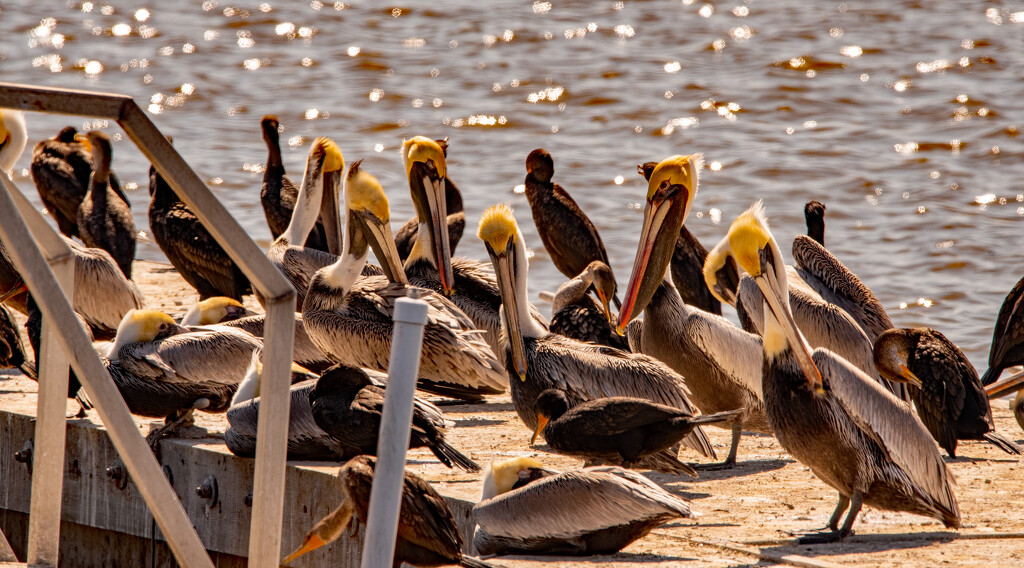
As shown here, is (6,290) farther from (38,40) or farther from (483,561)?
(38,40)

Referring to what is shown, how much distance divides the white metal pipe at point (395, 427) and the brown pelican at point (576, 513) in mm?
1228

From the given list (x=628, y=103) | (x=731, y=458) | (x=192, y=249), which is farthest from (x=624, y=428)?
(x=628, y=103)

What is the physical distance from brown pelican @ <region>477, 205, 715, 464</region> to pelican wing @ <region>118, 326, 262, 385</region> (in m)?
1.05

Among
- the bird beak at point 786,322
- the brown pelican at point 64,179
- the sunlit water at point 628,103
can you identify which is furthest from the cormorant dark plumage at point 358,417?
the sunlit water at point 628,103

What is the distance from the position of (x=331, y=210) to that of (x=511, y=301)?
299 centimetres

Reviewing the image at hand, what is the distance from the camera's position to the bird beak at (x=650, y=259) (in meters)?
5.77

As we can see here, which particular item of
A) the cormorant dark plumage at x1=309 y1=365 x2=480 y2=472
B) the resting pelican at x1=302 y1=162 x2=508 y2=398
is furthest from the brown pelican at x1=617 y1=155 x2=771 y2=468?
the cormorant dark plumage at x1=309 y1=365 x2=480 y2=472

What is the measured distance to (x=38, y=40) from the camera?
1975 centimetres

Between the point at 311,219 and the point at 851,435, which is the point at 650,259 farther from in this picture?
the point at 311,219

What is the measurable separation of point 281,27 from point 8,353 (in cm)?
1512

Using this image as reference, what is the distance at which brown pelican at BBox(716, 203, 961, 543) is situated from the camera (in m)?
4.12

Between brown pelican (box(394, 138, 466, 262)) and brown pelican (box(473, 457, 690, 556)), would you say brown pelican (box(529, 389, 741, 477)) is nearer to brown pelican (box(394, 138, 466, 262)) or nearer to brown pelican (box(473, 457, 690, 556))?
brown pelican (box(473, 457, 690, 556))

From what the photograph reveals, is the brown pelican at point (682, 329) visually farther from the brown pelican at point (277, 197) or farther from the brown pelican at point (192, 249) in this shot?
the brown pelican at point (277, 197)

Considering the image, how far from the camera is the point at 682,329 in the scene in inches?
226
